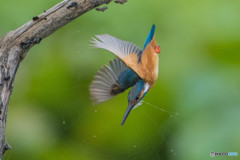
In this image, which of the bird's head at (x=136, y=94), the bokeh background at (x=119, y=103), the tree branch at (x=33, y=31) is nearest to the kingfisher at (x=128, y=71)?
the bird's head at (x=136, y=94)

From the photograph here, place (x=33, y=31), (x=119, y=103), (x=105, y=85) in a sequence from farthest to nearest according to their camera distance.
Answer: (x=119, y=103) → (x=105, y=85) → (x=33, y=31)

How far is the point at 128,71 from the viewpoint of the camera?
1615 millimetres

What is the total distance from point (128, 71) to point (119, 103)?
1.62ft

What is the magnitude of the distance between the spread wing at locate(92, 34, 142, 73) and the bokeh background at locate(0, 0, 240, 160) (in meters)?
0.55

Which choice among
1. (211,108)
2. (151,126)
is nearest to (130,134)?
(151,126)

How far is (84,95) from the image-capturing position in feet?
6.83

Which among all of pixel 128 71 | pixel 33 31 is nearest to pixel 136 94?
pixel 128 71

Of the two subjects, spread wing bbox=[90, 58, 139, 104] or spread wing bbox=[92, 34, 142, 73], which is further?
spread wing bbox=[90, 58, 139, 104]

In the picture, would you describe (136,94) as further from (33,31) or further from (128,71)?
(33,31)

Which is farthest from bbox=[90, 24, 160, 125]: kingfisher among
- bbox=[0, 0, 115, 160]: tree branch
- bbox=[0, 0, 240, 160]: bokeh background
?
bbox=[0, 0, 240, 160]: bokeh background

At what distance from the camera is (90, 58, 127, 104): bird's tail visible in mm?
1584

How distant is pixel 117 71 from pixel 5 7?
0.93m

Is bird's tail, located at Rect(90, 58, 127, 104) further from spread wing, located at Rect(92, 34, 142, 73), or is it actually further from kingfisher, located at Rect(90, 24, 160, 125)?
spread wing, located at Rect(92, 34, 142, 73)

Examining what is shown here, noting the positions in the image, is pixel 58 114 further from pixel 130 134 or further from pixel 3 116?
pixel 3 116
